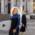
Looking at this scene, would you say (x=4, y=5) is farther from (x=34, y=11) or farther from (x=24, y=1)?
(x=34, y=11)

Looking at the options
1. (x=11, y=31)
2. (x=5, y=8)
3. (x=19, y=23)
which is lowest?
(x=11, y=31)

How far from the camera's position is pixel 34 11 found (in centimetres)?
353

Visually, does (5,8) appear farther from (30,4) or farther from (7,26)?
(7,26)

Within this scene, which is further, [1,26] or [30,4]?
[30,4]

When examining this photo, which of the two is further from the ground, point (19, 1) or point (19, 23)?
point (19, 1)

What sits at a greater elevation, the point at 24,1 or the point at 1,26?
the point at 24,1

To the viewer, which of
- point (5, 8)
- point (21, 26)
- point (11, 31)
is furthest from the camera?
point (5, 8)

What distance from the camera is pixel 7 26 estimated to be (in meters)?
2.02

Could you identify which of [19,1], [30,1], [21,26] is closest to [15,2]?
[19,1]

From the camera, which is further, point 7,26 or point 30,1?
point 30,1

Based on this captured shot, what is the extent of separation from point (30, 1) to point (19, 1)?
0.31 m

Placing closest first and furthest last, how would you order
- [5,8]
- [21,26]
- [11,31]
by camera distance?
[11,31]
[21,26]
[5,8]

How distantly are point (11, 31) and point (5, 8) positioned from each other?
4.97ft

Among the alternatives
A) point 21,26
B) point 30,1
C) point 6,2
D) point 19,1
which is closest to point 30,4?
point 30,1
